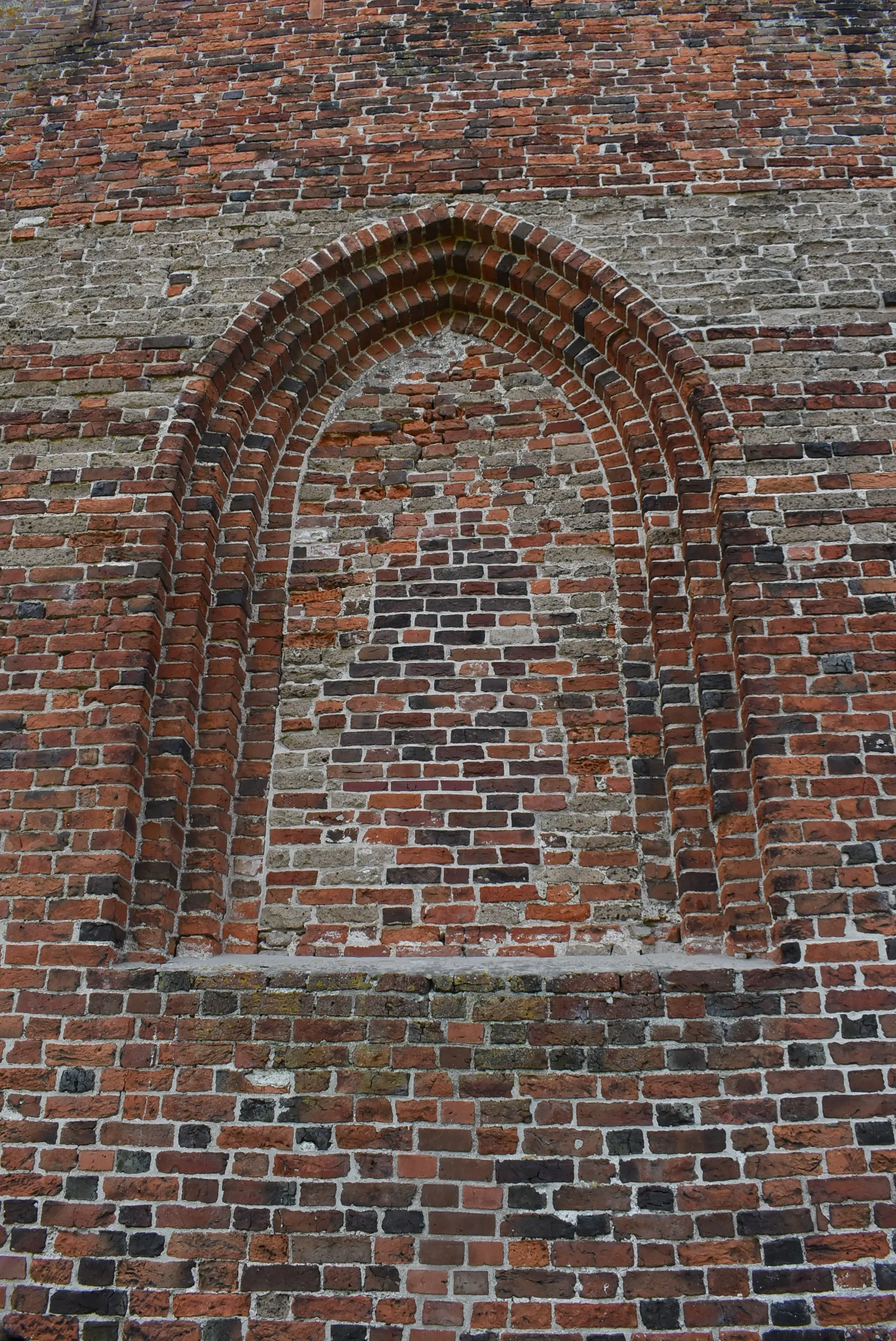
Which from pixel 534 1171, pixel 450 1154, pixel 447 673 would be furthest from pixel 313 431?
pixel 534 1171

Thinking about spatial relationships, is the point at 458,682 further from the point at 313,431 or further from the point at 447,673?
the point at 313,431

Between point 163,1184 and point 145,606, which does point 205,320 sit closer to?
point 145,606

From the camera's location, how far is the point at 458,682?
13.7ft

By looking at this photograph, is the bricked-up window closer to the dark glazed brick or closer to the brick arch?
the brick arch

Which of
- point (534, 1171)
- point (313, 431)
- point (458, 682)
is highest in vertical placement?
point (313, 431)

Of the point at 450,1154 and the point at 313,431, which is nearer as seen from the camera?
the point at 450,1154

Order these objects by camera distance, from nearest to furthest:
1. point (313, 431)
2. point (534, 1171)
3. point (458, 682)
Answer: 1. point (534, 1171)
2. point (458, 682)
3. point (313, 431)

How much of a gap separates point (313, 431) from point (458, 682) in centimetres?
147

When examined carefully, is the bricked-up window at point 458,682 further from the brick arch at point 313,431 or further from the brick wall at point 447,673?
the brick arch at point 313,431

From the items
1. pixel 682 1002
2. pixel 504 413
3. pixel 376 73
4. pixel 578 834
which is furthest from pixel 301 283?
pixel 682 1002

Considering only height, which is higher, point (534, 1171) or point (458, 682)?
point (458, 682)

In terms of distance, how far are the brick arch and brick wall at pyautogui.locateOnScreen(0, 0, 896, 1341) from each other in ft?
0.07

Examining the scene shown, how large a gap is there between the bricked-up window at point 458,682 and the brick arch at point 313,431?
16cm

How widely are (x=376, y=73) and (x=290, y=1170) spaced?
16.7 feet
